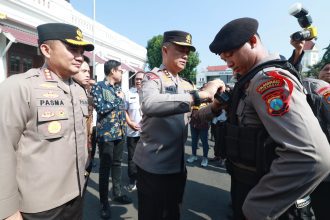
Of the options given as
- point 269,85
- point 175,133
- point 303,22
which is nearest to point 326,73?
point 303,22

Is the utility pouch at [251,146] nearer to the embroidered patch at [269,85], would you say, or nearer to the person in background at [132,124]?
the embroidered patch at [269,85]

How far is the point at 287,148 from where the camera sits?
104 centimetres

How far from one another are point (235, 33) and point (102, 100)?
101 inches

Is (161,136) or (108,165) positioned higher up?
(161,136)

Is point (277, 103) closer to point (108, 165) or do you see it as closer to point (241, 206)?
point (241, 206)

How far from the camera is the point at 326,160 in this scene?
1.02 metres

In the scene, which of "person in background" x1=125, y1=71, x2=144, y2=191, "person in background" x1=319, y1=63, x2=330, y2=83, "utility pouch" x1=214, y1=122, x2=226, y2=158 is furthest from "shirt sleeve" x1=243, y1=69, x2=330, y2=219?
"person in background" x1=125, y1=71, x2=144, y2=191

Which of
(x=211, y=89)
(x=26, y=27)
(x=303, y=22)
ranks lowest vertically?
(x=211, y=89)

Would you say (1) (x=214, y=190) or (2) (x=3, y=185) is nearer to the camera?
(2) (x=3, y=185)

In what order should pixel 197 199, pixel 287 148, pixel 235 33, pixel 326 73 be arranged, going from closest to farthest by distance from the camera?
1. pixel 287 148
2. pixel 235 33
3. pixel 326 73
4. pixel 197 199

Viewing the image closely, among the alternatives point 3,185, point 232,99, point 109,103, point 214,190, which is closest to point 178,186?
point 232,99

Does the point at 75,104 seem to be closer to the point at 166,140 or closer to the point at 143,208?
the point at 166,140

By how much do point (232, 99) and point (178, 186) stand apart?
1.00 m

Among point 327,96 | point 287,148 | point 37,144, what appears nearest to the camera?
point 287,148
